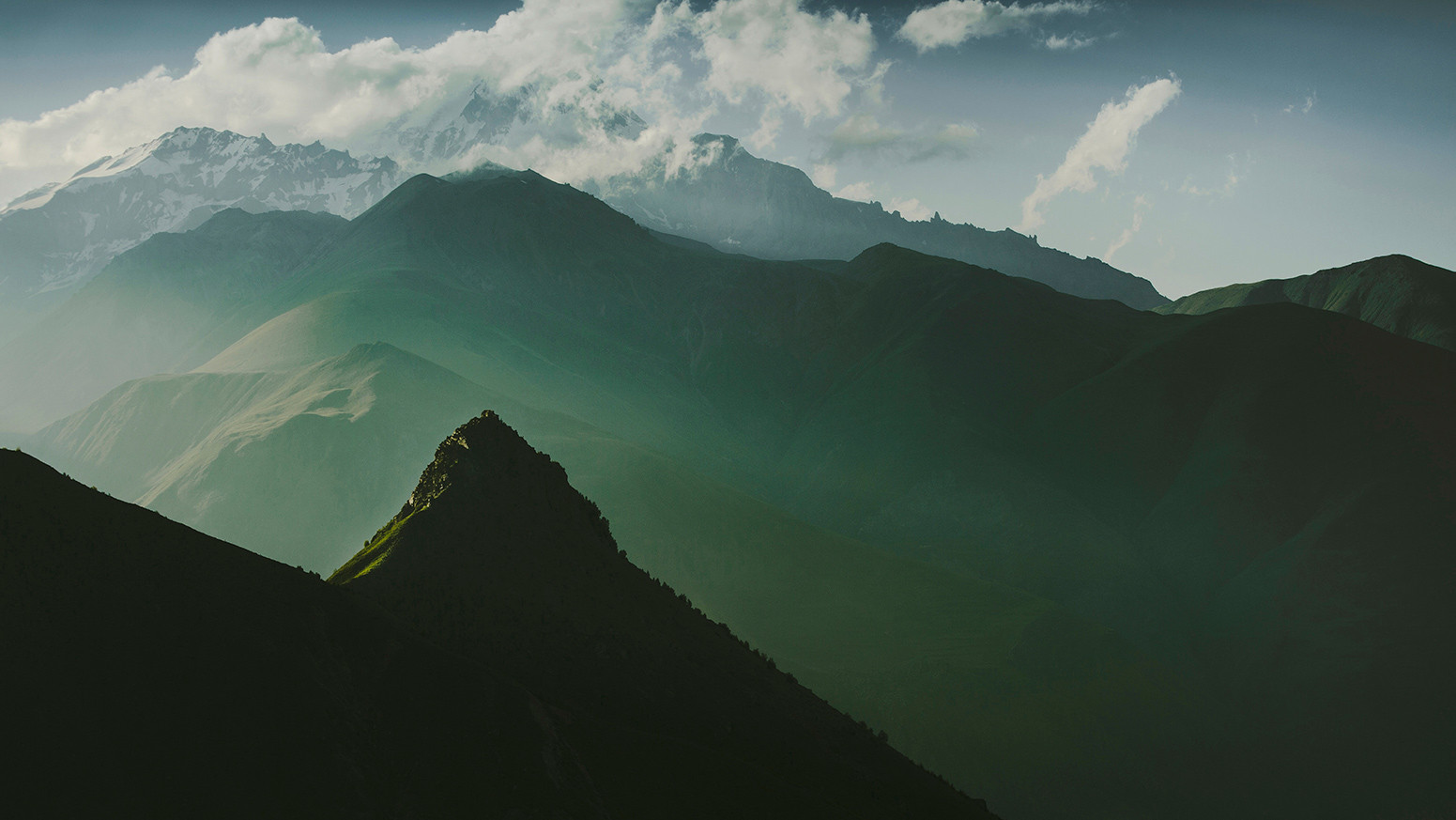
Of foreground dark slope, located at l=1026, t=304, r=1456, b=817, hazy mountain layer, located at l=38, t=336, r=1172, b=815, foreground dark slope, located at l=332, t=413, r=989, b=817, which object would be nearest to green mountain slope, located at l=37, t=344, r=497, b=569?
hazy mountain layer, located at l=38, t=336, r=1172, b=815

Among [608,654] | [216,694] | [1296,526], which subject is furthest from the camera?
[1296,526]

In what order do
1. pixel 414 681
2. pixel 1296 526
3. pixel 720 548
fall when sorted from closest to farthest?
pixel 414 681 → pixel 720 548 → pixel 1296 526

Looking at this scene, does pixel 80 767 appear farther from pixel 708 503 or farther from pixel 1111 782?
pixel 708 503

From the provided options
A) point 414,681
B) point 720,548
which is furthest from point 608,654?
point 720,548

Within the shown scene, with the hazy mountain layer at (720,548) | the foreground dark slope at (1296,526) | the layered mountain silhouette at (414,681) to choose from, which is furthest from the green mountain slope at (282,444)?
the foreground dark slope at (1296,526)

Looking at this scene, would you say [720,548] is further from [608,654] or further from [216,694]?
[216,694]

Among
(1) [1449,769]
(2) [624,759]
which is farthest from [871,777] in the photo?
(1) [1449,769]

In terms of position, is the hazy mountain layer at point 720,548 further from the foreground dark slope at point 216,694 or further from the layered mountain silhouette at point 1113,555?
the foreground dark slope at point 216,694
